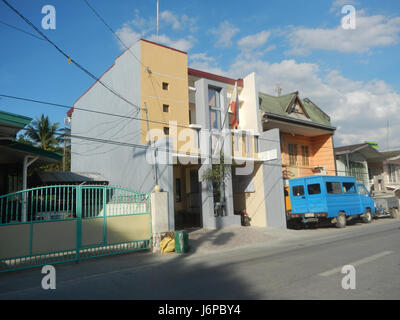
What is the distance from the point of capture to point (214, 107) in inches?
727

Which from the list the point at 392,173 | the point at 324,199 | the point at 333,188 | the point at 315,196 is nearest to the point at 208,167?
the point at 315,196

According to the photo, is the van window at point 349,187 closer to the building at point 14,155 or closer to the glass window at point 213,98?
the glass window at point 213,98

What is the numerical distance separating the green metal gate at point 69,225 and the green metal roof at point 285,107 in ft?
44.2

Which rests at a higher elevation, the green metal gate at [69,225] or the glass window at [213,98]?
the glass window at [213,98]

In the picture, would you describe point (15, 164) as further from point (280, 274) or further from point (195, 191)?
point (280, 274)

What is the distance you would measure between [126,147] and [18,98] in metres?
7.47

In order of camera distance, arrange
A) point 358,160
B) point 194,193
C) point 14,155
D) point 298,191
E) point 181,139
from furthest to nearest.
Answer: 1. point 358,160
2. point 194,193
3. point 298,191
4. point 181,139
5. point 14,155

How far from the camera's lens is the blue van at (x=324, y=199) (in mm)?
16953

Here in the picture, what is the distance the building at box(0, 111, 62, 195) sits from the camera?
9633 millimetres

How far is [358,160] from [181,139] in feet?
74.3

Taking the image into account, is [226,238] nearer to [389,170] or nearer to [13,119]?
[13,119]

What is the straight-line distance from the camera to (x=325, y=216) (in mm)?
16781

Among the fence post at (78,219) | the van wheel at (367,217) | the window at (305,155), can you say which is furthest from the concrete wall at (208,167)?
the window at (305,155)
